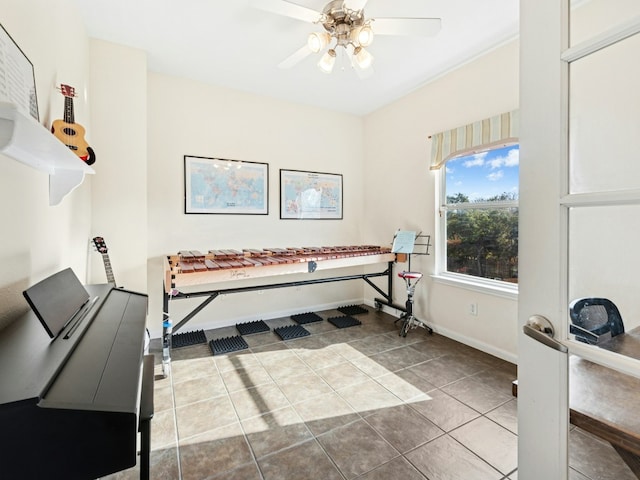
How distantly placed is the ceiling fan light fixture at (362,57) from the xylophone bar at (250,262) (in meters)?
1.73

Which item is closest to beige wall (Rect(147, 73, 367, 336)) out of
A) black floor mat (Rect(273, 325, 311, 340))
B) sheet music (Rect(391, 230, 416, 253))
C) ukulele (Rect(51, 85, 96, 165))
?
black floor mat (Rect(273, 325, 311, 340))

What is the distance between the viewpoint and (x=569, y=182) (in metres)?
0.66

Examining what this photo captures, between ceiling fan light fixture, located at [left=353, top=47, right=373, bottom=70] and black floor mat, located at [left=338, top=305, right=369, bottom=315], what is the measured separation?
2.81m

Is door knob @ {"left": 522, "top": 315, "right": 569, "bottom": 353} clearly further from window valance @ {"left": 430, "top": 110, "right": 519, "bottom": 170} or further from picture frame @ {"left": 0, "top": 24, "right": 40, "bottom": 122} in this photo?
window valance @ {"left": 430, "top": 110, "right": 519, "bottom": 170}

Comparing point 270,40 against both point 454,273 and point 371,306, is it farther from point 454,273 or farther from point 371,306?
point 371,306

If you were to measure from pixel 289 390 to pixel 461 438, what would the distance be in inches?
44.0

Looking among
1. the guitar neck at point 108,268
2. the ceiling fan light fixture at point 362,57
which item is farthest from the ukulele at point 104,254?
the ceiling fan light fixture at point 362,57

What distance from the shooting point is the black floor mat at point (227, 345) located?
2.74 m

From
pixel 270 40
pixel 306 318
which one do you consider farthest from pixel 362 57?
pixel 306 318

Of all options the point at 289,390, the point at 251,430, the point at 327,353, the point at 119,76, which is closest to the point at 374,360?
the point at 327,353

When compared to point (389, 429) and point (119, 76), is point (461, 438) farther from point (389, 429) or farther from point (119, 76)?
point (119, 76)

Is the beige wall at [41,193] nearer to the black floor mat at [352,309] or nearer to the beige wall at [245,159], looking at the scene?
the beige wall at [245,159]

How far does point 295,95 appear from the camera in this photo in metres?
3.57

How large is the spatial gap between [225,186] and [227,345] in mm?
1713
